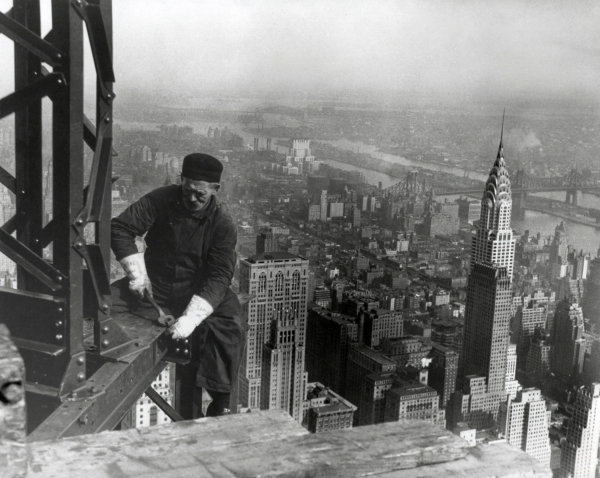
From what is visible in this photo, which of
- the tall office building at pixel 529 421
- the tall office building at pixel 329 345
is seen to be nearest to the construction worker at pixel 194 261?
the tall office building at pixel 329 345

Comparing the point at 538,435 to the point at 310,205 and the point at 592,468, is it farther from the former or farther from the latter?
the point at 310,205

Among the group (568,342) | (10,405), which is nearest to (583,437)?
(568,342)

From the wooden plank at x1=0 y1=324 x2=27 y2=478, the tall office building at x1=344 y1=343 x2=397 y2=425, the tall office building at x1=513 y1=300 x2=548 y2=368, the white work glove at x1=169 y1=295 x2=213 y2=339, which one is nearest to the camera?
the wooden plank at x1=0 y1=324 x2=27 y2=478

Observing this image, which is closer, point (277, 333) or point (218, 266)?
point (218, 266)

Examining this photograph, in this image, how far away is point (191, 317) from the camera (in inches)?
153

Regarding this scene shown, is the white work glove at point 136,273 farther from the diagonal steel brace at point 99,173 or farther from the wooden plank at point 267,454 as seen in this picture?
the wooden plank at point 267,454

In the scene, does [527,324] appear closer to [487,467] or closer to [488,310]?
[488,310]

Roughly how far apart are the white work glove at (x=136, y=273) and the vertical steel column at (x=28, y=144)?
Answer: 2.12 ft

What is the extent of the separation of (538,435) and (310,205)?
4.04 meters

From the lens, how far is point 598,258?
9.53m

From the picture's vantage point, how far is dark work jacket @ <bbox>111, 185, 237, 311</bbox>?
13.2ft

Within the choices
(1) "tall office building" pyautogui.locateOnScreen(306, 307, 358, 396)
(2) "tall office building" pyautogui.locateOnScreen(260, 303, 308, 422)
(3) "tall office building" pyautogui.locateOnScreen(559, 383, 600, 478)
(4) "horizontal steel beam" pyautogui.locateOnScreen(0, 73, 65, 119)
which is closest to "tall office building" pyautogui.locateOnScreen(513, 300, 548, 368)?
(3) "tall office building" pyautogui.locateOnScreen(559, 383, 600, 478)

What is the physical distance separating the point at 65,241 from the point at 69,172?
0.86 ft

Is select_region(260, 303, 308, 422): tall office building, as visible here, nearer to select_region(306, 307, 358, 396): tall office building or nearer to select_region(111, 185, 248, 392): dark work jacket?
select_region(306, 307, 358, 396): tall office building
